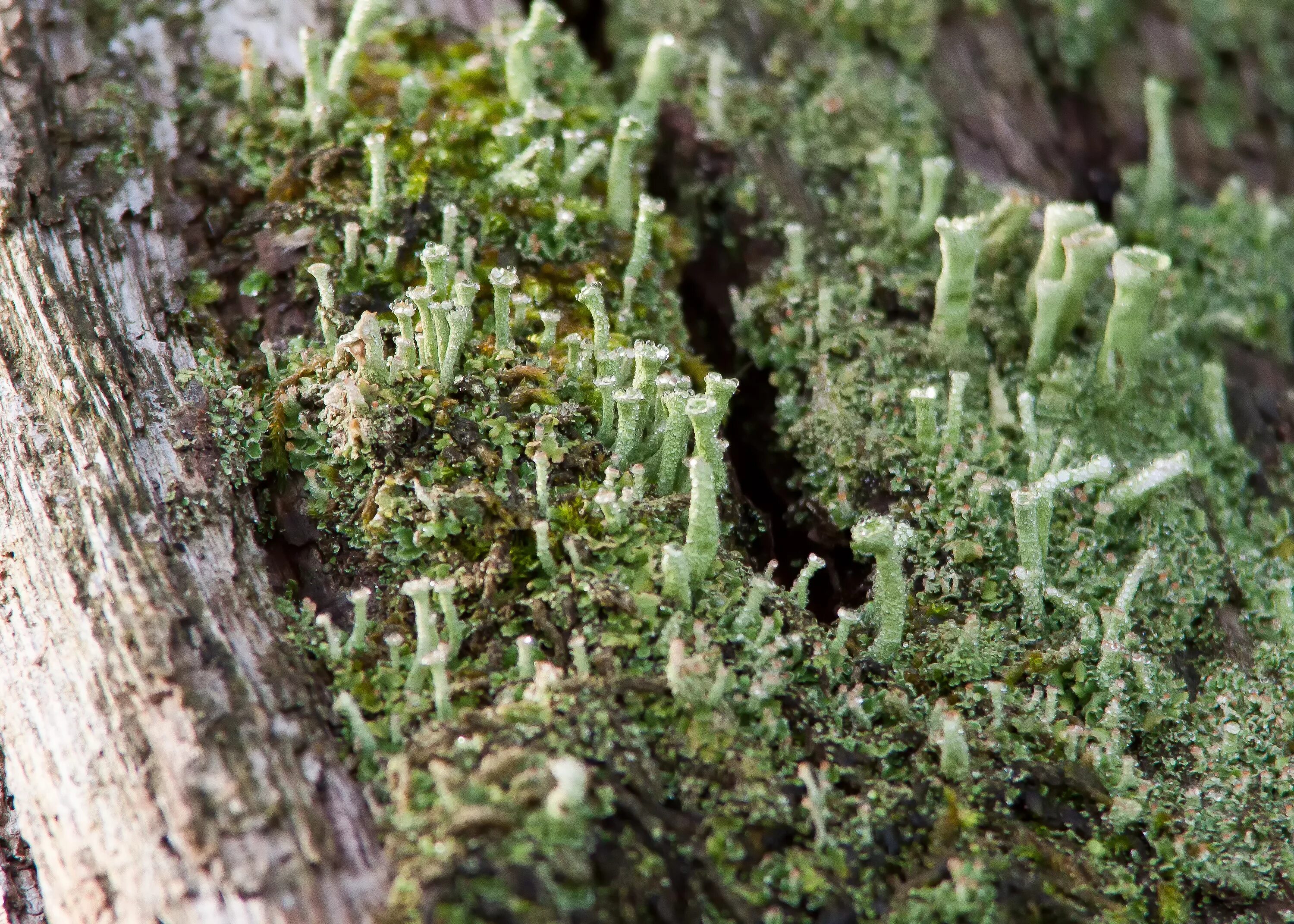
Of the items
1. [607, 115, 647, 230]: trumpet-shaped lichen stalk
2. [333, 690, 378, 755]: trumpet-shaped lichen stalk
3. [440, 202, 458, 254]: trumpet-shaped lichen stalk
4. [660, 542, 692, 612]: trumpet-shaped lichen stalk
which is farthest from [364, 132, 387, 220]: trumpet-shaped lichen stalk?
[333, 690, 378, 755]: trumpet-shaped lichen stalk

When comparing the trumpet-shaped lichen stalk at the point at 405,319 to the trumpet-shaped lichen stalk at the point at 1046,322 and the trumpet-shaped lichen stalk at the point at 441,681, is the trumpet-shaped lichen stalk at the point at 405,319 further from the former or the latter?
the trumpet-shaped lichen stalk at the point at 1046,322

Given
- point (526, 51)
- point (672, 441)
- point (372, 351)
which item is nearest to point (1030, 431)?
point (672, 441)

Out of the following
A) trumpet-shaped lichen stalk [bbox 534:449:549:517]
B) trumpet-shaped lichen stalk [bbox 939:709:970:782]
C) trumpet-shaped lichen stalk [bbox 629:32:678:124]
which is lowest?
trumpet-shaped lichen stalk [bbox 939:709:970:782]

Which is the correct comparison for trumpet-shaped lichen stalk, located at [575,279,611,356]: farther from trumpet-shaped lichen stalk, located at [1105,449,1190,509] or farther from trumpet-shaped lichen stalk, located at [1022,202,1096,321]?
trumpet-shaped lichen stalk, located at [1105,449,1190,509]

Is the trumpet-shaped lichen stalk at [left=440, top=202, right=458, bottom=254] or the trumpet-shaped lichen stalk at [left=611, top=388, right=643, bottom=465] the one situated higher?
the trumpet-shaped lichen stalk at [left=440, top=202, right=458, bottom=254]

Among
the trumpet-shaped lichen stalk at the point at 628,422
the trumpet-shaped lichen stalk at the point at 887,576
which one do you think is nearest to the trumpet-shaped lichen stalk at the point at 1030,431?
the trumpet-shaped lichen stalk at the point at 887,576

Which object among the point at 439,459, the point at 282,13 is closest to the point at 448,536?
the point at 439,459

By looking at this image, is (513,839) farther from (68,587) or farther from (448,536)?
(68,587)
